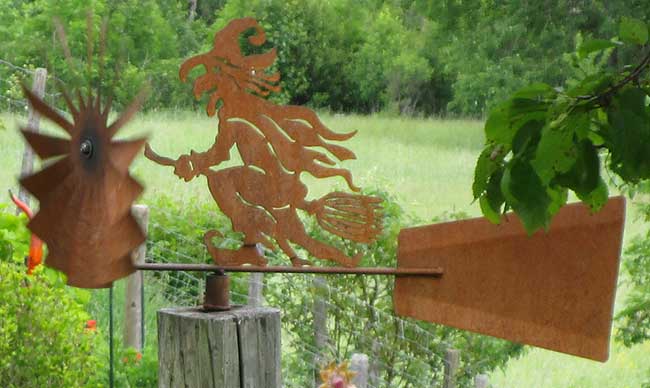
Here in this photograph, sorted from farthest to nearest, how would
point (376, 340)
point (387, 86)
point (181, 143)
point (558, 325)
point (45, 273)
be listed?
1. point (387, 86)
2. point (181, 143)
3. point (376, 340)
4. point (45, 273)
5. point (558, 325)

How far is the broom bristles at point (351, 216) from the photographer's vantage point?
153 centimetres

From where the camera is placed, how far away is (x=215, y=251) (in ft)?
4.82

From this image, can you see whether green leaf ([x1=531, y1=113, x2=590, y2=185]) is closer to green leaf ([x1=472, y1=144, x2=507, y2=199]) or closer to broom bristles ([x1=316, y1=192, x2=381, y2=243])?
green leaf ([x1=472, y1=144, x2=507, y2=199])

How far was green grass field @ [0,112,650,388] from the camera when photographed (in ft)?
19.2

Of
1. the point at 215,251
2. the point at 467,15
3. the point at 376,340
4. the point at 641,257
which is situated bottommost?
the point at 376,340

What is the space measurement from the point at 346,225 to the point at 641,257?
8.83 ft

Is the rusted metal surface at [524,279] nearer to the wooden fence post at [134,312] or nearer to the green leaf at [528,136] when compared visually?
the green leaf at [528,136]

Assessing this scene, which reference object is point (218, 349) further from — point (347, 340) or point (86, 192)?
point (347, 340)

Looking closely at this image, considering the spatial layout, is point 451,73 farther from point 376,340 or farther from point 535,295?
point 535,295

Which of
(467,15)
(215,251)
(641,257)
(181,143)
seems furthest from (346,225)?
(467,15)

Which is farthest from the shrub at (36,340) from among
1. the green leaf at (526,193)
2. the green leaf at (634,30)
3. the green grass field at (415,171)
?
the green leaf at (634,30)

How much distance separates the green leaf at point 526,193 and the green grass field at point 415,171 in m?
3.61

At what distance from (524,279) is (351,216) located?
25 centimetres

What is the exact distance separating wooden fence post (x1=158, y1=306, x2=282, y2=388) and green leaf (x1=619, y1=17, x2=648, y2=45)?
2.05 ft
